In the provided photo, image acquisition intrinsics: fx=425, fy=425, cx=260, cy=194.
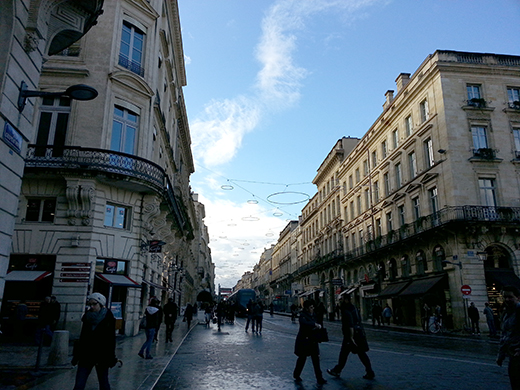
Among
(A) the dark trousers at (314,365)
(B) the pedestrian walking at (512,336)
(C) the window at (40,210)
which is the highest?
(C) the window at (40,210)

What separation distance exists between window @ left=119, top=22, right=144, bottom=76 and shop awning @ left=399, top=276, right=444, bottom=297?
2136 centimetres

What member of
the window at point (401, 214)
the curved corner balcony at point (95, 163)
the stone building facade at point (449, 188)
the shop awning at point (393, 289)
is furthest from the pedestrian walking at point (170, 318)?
the window at point (401, 214)

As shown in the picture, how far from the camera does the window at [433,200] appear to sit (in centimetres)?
2930

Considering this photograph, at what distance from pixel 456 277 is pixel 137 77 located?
21593mm

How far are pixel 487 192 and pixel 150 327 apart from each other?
79.7ft

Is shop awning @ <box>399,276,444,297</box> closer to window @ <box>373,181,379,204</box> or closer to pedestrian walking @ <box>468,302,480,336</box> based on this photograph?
pedestrian walking @ <box>468,302,480,336</box>

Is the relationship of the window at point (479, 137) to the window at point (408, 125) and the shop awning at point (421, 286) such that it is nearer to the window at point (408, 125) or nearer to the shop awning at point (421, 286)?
the window at point (408, 125)

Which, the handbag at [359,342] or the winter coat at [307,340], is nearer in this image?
the winter coat at [307,340]

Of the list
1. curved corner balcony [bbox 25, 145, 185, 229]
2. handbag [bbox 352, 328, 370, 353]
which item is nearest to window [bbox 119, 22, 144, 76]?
curved corner balcony [bbox 25, 145, 185, 229]

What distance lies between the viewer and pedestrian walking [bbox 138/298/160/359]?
36.6 feet

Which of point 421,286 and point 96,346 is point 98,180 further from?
point 421,286

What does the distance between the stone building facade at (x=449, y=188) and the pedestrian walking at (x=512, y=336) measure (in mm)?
18760

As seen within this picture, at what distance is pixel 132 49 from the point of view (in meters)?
20.9

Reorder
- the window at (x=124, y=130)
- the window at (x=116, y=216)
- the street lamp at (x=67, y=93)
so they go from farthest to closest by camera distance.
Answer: the window at (x=124, y=130) → the window at (x=116, y=216) → the street lamp at (x=67, y=93)
